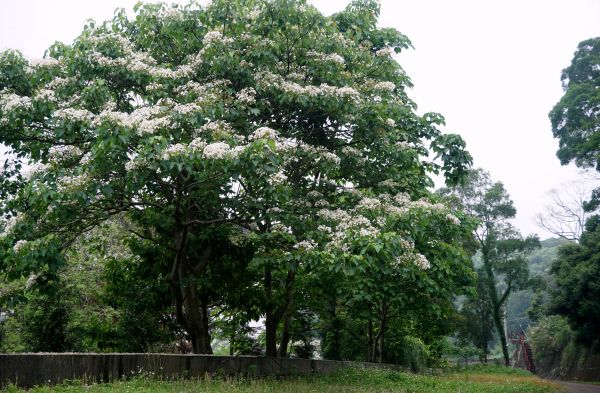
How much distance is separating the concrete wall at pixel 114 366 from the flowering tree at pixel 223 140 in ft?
5.23

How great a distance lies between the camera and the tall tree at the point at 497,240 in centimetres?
4328

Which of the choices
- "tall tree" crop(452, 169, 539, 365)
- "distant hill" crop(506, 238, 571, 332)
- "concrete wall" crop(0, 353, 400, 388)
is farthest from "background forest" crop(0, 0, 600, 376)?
"distant hill" crop(506, 238, 571, 332)

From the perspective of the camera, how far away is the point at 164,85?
11.5 meters

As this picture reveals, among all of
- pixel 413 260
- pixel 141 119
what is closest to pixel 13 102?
pixel 141 119

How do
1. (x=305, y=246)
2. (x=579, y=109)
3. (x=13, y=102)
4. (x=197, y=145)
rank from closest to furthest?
(x=197, y=145) → (x=305, y=246) → (x=13, y=102) → (x=579, y=109)

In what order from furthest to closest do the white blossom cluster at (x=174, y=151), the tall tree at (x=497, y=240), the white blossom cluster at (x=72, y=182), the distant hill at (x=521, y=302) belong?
1. the distant hill at (x=521, y=302)
2. the tall tree at (x=497, y=240)
3. the white blossom cluster at (x=72, y=182)
4. the white blossom cluster at (x=174, y=151)

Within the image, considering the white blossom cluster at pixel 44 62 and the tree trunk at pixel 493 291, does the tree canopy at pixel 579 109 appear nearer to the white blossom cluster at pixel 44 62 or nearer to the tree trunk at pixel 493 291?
the tree trunk at pixel 493 291

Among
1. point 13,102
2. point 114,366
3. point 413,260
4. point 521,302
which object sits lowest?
point 114,366

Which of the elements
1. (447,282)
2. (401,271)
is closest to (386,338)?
(447,282)

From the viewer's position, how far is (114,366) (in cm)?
1020

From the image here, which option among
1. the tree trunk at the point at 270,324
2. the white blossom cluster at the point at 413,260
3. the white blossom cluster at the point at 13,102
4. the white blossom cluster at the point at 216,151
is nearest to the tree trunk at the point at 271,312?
the tree trunk at the point at 270,324

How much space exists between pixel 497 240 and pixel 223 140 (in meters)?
38.2

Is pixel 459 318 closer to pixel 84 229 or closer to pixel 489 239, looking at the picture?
pixel 489 239

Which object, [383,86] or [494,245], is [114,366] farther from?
[494,245]
